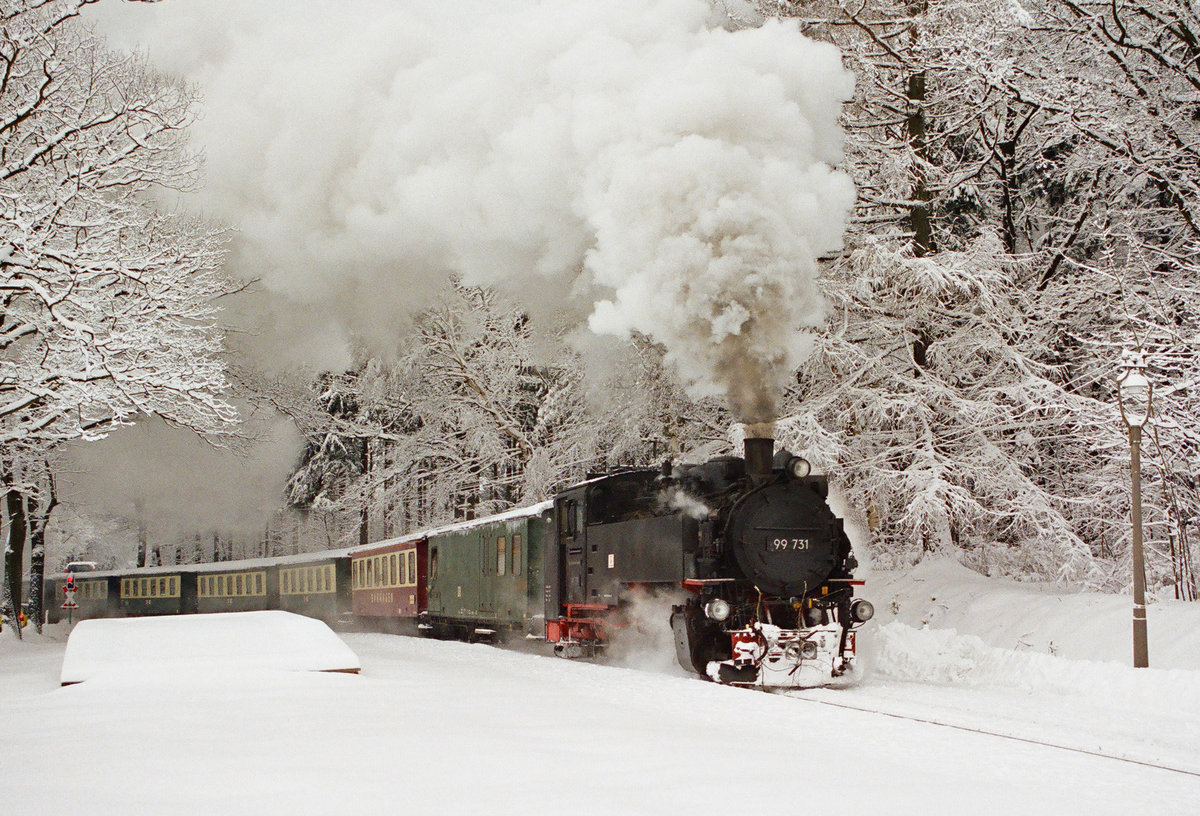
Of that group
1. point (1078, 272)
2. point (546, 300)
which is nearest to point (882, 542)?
point (1078, 272)

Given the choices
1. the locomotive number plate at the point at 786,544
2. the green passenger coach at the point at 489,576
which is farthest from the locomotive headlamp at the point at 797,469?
the green passenger coach at the point at 489,576

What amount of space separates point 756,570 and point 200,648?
18.2ft

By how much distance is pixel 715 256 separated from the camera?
11375mm

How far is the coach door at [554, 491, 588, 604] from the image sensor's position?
547 inches

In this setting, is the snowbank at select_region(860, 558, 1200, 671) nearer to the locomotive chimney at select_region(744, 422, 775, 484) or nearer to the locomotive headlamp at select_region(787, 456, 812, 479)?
the locomotive headlamp at select_region(787, 456, 812, 479)

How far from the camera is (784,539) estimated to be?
10688mm

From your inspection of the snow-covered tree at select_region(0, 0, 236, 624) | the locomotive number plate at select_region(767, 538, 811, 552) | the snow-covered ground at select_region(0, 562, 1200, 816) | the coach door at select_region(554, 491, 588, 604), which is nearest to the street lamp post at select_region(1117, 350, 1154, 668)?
the snow-covered ground at select_region(0, 562, 1200, 816)

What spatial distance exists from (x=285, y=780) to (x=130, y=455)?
25.2m

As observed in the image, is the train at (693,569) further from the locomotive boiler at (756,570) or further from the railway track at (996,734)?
the railway track at (996,734)

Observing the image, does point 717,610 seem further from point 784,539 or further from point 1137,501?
point 1137,501

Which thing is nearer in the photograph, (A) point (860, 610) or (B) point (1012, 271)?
(A) point (860, 610)

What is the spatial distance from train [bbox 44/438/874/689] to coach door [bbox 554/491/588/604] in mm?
25

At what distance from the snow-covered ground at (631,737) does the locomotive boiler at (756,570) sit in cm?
47

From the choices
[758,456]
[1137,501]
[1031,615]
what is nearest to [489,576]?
[758,456]
